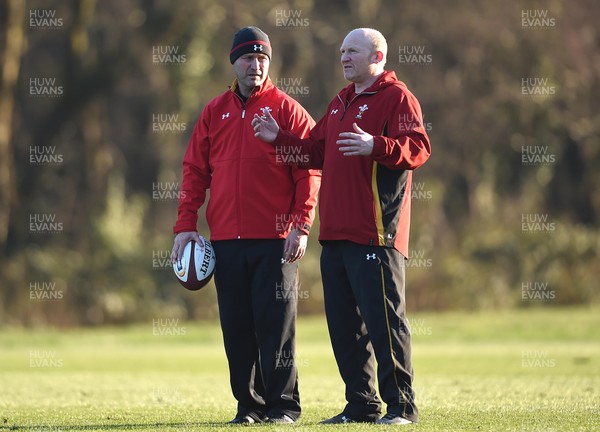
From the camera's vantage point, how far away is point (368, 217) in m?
7.23

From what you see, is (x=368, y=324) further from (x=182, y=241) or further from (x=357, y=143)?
(x=182, y=241)

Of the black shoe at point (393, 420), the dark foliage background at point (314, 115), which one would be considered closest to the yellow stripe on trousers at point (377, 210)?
the black shoe at point (393, 420)

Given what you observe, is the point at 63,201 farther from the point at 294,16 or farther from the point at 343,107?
the point at 343,107

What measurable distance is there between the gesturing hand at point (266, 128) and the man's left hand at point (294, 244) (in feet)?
1.99

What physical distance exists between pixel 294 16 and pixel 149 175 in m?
6.13

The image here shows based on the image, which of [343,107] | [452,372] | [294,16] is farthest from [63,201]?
[343,107]

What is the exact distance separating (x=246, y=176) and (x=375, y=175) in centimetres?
92

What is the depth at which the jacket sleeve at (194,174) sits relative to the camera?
26.0ft

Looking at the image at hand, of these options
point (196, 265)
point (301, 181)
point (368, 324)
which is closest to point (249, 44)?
point (301, 181)

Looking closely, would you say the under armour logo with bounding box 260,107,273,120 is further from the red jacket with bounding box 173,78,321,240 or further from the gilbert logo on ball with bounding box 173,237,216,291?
the gilbert logo on ball with bounding box 173,237,216,291

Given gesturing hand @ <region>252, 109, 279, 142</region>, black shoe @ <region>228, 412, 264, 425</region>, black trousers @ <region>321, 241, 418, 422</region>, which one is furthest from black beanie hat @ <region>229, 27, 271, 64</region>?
black shoe @ <region>228, 412, 264, 425</region>

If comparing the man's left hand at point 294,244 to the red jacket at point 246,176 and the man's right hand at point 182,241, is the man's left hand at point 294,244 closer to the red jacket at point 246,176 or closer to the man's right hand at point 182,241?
the red jacket at point 246,176

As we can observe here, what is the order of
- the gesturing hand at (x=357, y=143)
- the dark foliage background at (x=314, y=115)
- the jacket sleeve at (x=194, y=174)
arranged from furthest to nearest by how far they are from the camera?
the dark foliage background at (x=314, y=115) < the jacket sleeve at (x=194, y=174) < the gesturing hand at (x=357, y=143)

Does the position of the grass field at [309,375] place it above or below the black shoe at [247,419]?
below
